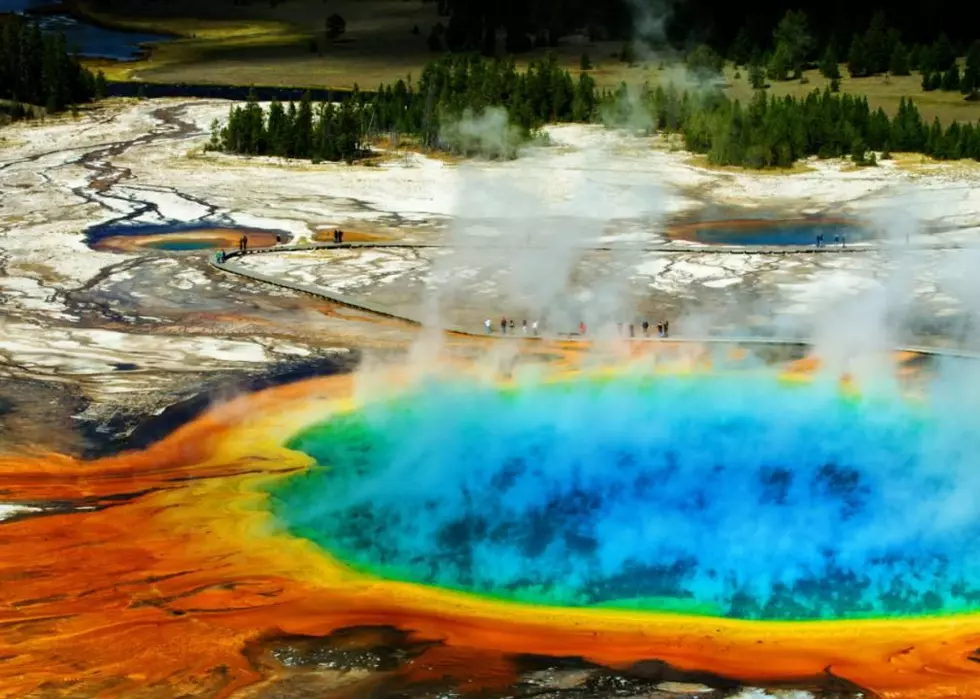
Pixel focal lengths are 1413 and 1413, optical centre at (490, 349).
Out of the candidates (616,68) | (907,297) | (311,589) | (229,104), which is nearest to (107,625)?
(311,589)

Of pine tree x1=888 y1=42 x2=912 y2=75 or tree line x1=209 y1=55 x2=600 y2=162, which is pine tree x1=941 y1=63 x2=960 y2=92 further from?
tree line x1=209 y1=55 x2=600 y2=162

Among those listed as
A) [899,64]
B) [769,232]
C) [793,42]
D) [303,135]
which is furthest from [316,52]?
[769,232]

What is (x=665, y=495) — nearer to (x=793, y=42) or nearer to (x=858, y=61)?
(x=858, y=61)

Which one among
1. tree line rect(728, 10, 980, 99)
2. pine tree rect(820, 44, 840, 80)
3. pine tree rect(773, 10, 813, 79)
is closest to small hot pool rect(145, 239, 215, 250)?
tree line rect(728, 10, 980, 99)

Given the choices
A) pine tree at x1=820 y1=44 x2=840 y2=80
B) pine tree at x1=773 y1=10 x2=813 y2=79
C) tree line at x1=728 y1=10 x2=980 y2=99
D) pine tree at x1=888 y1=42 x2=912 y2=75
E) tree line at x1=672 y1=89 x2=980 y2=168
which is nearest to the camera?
tree line at x1=672 y1=89 x2=980 y2=168

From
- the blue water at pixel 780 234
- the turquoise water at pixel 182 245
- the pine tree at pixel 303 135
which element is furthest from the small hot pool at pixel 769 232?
the pine tree at pixel 303 135
